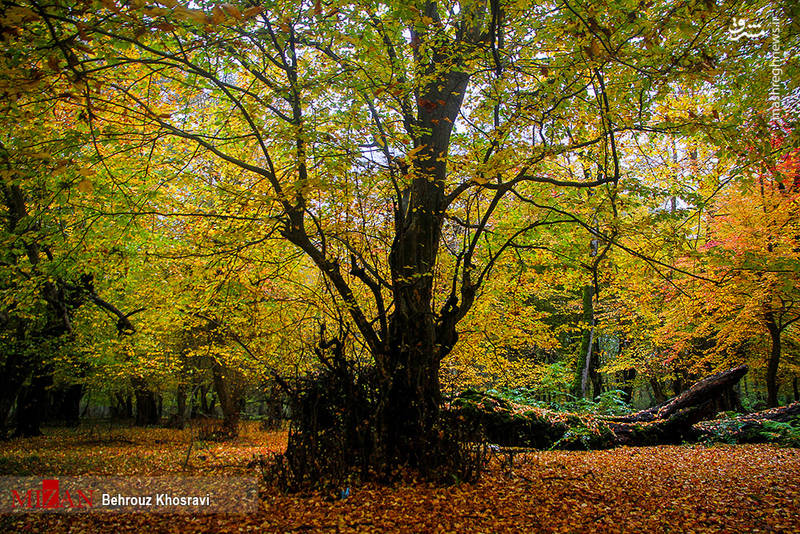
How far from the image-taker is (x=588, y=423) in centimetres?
831

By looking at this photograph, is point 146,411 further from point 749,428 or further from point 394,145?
point 749,428

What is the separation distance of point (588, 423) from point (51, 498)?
8.47 metres

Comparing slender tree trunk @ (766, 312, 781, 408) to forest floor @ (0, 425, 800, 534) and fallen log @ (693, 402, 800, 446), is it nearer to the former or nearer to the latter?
fallen log @ (693, 402, 800, 446)

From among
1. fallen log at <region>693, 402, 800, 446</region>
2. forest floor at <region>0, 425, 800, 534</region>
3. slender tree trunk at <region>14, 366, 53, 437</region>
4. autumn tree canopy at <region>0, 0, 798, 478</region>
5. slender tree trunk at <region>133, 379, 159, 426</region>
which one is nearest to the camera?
forest floor at <region>0, 425, 800, 534</region>

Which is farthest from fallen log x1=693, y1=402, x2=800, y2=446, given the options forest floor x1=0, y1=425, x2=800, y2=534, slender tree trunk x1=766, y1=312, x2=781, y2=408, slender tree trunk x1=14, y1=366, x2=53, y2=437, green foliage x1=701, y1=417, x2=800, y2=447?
slender tree trunk x1=14, y1=366, x2=53, y2=437

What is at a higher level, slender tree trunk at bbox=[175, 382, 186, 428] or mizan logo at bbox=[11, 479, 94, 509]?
mizan logo at bbox=[11, 479, 94, 509]

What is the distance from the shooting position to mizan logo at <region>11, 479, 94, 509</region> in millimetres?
4422

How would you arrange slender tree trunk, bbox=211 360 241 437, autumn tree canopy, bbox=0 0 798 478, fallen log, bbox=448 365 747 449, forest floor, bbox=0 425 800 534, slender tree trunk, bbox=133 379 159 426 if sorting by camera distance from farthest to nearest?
slender tree trunk, bbox=133 379 159 426
slender tree trunk, bbox=211 360 241 437
fallen log, bbox=448 365 747 449
autumn tree canopy, bbox=0 0 798 478
forest floor, bbox=0 425 800 534

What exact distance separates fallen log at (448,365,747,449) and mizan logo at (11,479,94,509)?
16.0 ft

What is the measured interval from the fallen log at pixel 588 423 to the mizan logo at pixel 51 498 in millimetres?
4882

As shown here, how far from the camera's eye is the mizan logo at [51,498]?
4.42 meters

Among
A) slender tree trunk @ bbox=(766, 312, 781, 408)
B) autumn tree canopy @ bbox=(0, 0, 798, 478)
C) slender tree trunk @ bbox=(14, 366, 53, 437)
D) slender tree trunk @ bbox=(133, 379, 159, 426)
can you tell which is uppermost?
autumn tree canopy @ bbox=(0, 0, 798, 478)

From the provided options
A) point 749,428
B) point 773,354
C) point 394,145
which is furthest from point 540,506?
point 773,354

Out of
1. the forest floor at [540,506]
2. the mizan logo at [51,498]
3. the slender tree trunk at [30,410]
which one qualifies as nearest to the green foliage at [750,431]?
the forest floor at [540,506]
